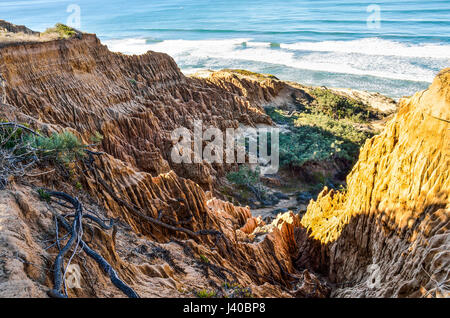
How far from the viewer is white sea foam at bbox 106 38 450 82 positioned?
5048cm

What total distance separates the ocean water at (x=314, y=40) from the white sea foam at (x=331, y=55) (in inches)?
5.5

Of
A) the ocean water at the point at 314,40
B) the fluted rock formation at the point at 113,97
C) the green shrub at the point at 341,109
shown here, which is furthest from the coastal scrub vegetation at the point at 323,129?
the ocean water at the point at 314,40

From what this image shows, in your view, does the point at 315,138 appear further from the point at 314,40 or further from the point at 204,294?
the point at 314,40

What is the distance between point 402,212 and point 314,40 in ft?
222

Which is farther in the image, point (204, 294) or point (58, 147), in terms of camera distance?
point (58, 147)

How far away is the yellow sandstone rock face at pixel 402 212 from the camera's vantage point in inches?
253

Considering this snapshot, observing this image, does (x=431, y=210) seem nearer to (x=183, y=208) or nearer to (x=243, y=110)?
(x=183, y=208)

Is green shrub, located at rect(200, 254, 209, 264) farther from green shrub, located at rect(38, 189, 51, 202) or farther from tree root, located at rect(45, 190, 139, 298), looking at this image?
green shrub, located at rect(38, 189, 51, 202)

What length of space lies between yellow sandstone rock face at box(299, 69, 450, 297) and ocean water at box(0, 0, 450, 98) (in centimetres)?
3947

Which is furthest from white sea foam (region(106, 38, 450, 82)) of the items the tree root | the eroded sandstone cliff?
the tree root

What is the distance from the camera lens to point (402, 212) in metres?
8.09

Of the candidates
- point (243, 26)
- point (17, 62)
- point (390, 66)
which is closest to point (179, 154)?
point (17, 62)

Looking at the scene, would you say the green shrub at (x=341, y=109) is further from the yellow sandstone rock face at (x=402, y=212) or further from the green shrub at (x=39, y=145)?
the green shrub at (x=39, y=145)

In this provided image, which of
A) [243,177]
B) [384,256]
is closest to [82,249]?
[384,256]
